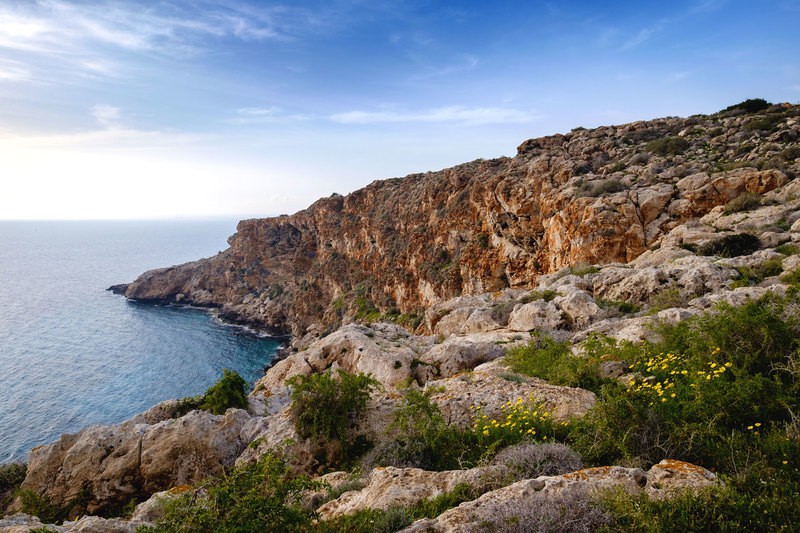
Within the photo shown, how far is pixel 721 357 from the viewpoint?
22.5ft

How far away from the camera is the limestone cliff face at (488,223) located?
2364cm

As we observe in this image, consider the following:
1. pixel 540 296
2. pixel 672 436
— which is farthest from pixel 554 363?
pixel 540 296

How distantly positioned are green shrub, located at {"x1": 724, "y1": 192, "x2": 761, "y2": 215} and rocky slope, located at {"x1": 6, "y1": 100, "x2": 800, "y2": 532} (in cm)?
7

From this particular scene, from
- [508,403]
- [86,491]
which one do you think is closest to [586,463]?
[508,403]

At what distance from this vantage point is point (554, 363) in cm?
1022

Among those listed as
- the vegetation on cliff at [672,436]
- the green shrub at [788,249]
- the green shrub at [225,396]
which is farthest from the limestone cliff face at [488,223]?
the green shrub at [225,396]

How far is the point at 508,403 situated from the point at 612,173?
28395mm

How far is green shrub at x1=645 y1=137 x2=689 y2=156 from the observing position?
30.0m

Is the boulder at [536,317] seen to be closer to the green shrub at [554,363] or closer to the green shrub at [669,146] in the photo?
the green shrub at [554,363]

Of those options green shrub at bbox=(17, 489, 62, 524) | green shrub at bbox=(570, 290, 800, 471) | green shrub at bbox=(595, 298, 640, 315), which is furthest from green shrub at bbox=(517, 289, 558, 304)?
green shrub at bbox=(17, 489, 62, 524)

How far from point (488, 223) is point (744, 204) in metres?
25.2

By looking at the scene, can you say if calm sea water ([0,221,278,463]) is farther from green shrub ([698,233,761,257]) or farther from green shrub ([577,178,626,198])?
green shrub ([698,233,761,257])

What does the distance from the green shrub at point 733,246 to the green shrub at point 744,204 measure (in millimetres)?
4279

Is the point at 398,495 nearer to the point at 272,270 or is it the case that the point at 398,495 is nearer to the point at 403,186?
the point at 403,186
